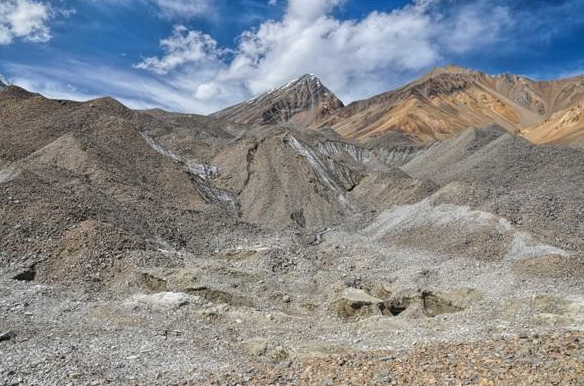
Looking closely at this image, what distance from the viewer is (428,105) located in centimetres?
13925

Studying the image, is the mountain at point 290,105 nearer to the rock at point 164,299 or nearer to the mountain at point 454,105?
the mountain at point 454,105

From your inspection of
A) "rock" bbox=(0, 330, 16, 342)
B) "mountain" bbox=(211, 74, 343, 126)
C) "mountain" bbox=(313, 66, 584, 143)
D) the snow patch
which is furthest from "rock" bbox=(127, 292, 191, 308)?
"mountain" bbox=(211, 74, 343, 126)

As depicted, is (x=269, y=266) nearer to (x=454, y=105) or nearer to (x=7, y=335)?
(x=7, y=335)

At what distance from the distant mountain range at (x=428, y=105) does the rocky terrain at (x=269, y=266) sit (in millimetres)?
80200

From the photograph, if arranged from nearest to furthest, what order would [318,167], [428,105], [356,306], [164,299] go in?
[164,299] → [356,306] → [318,167] → [428,105]

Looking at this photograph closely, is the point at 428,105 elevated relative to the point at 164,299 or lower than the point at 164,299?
elevated

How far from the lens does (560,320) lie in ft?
54.7

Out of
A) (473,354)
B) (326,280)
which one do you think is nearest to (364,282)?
(326,280)

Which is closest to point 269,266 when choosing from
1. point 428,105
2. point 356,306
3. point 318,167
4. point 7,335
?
point 356,306

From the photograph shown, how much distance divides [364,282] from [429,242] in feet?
20.5

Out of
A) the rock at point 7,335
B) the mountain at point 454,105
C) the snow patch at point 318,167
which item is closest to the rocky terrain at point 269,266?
the rock at point 7,335

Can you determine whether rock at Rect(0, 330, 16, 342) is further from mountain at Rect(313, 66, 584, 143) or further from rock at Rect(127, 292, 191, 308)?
mountain at Rect(313, 66, 584, 143)

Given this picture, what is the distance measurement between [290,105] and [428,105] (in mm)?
48812

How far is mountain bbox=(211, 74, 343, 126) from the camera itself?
163500 mm
